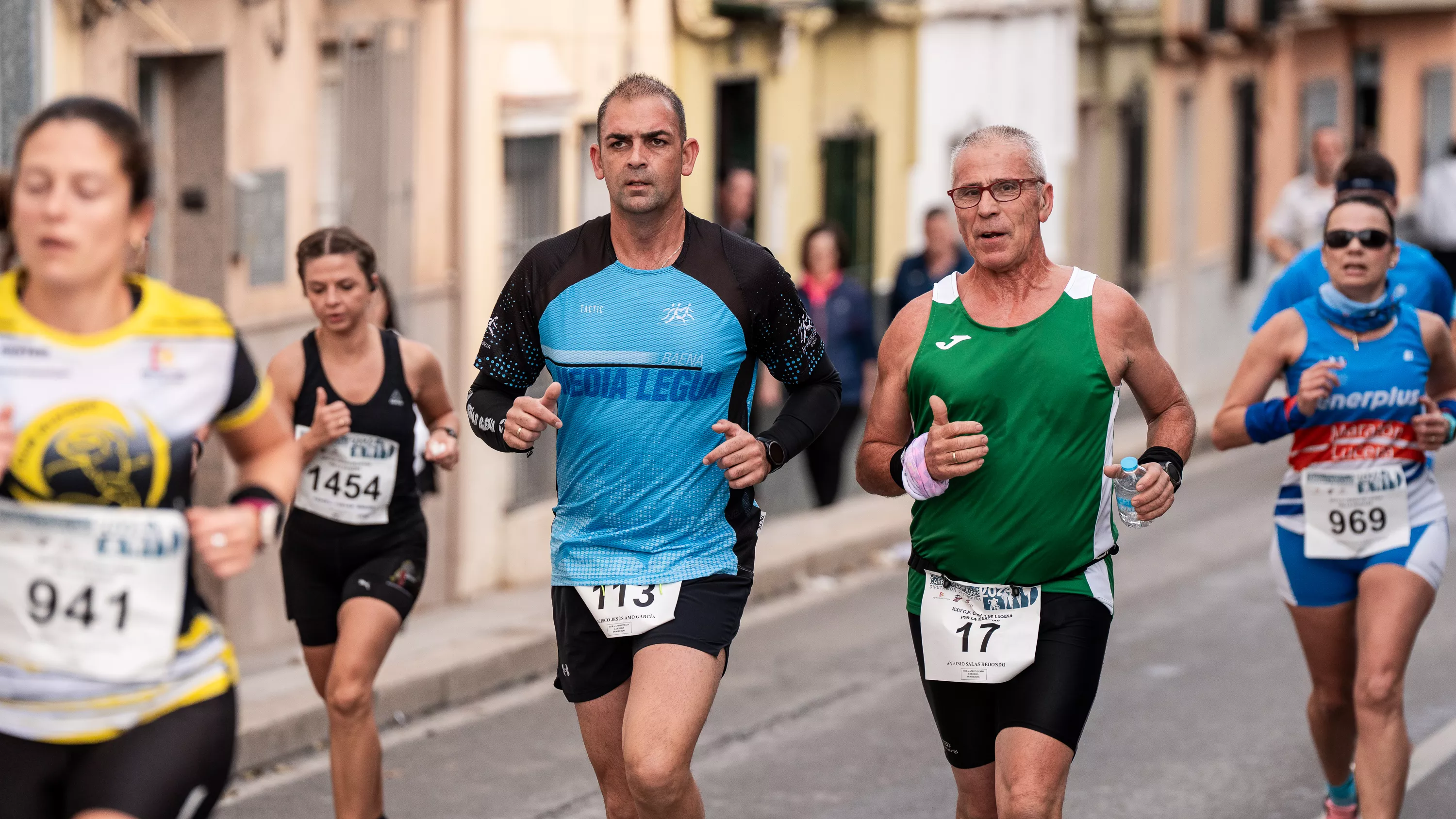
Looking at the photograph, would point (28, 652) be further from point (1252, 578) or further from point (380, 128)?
point (1252, 578)

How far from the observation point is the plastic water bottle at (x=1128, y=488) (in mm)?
5371

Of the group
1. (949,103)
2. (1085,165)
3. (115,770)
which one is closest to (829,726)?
(115,770)

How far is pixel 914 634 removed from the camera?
223 inches

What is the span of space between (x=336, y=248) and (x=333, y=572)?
0.97 metres

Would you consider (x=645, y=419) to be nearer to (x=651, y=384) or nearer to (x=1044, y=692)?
(x=651, y=384)

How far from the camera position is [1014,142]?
18.1ft

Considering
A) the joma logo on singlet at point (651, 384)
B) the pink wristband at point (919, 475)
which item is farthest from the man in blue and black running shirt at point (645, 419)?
the pink wristband at point (919, 475)

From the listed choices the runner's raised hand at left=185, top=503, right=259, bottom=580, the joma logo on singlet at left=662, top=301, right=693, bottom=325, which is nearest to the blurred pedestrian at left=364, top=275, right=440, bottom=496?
the joma logo on singlet at left=662, top=301, right=693, bottom=325

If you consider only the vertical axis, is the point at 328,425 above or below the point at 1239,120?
below

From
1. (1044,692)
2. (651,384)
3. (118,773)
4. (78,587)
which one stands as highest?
(651,384)

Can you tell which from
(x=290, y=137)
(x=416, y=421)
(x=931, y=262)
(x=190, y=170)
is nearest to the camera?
(x=416, y=421)

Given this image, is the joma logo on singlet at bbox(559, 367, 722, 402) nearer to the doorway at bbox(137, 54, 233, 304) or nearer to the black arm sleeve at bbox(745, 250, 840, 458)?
the black arm sleeve at bbox(745, 250, 840, 458)

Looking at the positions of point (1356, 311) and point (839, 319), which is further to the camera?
point (839, 319)

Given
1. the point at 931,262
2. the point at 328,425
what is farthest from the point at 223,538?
the point at 931,262
